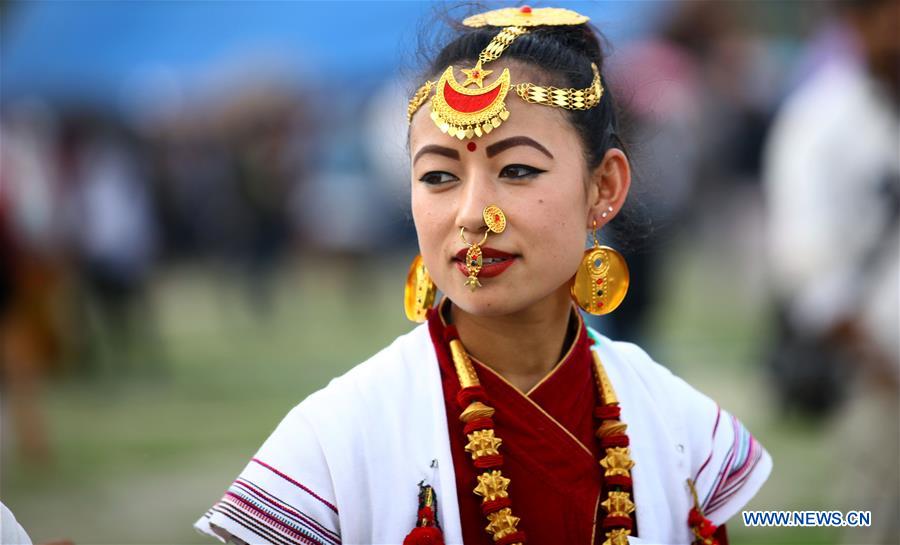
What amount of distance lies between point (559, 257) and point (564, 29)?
568 millimetres

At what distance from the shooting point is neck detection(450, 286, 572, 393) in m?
3.06

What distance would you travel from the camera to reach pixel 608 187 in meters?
3.13

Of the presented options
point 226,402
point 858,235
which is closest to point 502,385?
point 858,235

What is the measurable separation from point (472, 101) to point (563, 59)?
28 centimetres

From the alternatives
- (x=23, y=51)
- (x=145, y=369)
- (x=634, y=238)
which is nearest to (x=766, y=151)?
(x=145, y=369)

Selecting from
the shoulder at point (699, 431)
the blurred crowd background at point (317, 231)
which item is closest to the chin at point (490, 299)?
the shoulder at point (699, 431)

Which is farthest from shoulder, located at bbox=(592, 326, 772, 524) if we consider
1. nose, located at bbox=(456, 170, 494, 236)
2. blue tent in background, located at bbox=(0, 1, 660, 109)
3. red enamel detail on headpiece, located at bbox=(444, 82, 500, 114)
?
blue tent in background, located at bbox=(0, 1, 660, 109)

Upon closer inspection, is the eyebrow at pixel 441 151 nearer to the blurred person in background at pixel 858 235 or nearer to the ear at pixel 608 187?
the ear at pixel 608 187

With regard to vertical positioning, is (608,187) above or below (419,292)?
above

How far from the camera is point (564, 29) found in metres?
3.09

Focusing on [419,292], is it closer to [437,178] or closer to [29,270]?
[437,178]

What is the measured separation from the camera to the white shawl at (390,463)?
2.81 meters

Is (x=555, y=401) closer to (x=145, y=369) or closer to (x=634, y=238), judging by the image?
(x=634, y=238)

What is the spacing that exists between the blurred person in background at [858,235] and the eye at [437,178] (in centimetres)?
308
